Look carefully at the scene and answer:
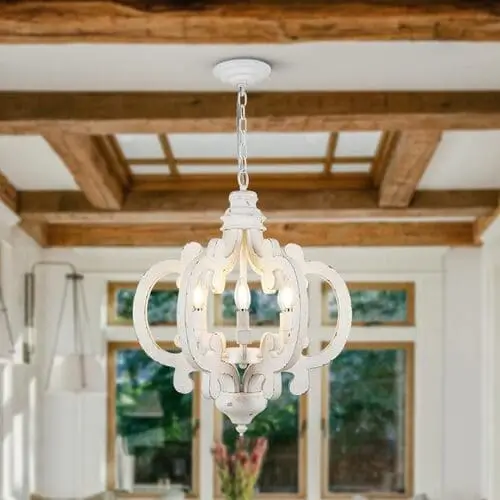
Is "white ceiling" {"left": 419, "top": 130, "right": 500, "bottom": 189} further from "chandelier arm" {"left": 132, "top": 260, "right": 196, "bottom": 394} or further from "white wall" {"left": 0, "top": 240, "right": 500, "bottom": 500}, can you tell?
"chandelier arm" {"left": 132, "top": 260, "right": 196, "bottom": 394}

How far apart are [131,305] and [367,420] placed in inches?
77.6

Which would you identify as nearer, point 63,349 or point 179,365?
point 179,365

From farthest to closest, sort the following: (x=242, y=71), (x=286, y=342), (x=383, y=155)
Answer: (x=383, y=155) < (x=242, y=71) < (x=286, y=342)

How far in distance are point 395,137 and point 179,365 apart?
2041 mm

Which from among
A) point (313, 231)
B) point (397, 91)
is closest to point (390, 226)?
point (313, 231)

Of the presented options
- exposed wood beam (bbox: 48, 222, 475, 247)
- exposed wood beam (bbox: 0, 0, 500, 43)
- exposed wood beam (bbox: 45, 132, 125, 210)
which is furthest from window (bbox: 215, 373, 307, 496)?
exposed wood beam (bbox: 0, 0, 500, 43)

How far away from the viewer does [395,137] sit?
4.86m

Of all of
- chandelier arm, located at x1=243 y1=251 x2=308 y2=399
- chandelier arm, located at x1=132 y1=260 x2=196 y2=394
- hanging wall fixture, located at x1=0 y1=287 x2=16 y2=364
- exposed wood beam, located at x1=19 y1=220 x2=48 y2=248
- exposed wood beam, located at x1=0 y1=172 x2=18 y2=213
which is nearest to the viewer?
chandelier arm, located at x1=243 y1=251 x2=308 y2=399

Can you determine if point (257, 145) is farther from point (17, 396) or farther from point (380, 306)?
point (380, 306)

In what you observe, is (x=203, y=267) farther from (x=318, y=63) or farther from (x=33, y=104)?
(x=33, y=104)

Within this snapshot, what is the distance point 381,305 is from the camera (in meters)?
7.92

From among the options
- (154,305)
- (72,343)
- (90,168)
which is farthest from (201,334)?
(154,305)

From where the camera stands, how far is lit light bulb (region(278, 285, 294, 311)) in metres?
3.13

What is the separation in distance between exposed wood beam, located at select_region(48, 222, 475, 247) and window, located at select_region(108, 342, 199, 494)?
3.16ft
